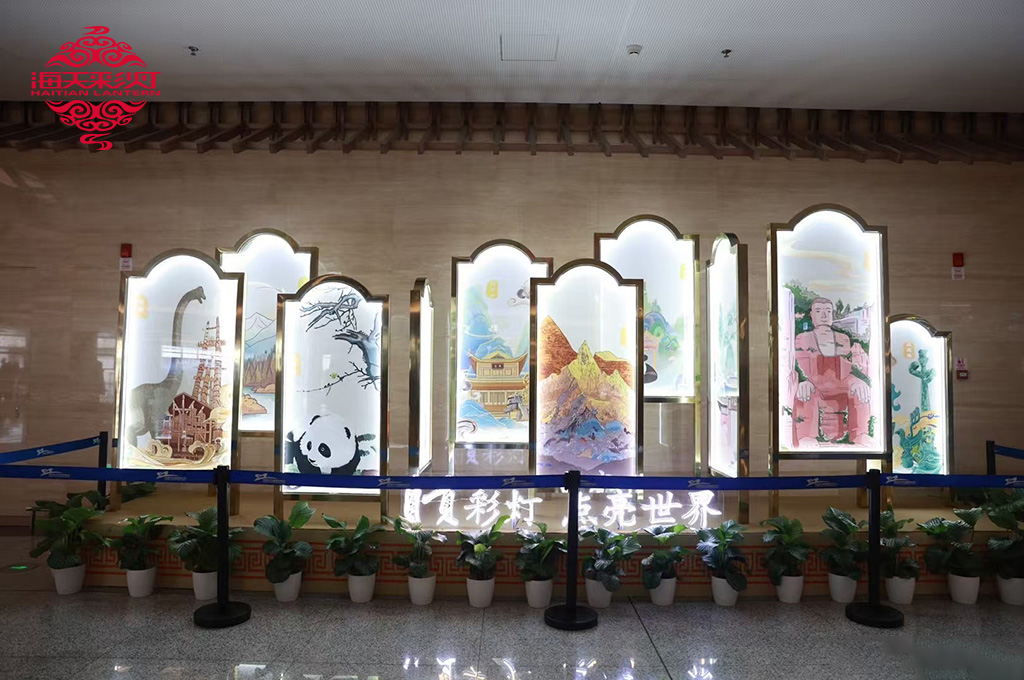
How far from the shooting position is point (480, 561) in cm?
495

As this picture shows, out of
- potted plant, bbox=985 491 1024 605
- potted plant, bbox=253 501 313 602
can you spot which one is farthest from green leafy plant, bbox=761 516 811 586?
potted plant, bbox=253 501 313 602

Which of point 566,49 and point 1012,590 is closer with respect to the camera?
point 1012,590

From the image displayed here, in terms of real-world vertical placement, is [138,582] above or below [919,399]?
below

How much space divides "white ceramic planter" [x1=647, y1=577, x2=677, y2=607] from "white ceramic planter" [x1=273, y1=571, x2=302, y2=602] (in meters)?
2.57

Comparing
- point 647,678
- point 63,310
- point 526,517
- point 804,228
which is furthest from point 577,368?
point 63,310

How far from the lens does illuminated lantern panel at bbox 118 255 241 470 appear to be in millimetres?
5766

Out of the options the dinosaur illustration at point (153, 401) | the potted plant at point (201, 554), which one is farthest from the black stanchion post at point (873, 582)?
the dinosaur illustration at point (153, 401)

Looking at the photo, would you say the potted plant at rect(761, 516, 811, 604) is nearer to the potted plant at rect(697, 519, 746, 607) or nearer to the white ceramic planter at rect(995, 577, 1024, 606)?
the potted plant at rect(697, 519, 746, 607)

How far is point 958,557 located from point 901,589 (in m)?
0.52

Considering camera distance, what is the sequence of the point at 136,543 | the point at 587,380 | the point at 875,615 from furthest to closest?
the point at 587,380 < the point at 136,543 < the point at 875,615

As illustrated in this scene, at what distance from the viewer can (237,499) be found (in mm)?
6012

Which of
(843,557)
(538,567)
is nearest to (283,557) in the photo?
(538,567)

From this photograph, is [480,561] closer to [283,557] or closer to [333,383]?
[283,557]

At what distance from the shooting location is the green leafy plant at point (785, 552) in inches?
200
